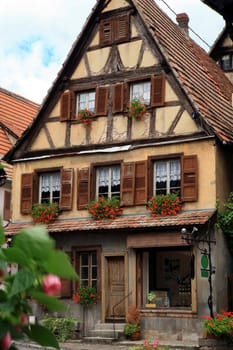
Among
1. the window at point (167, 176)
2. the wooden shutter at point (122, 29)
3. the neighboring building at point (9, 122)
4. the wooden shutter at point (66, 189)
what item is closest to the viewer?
the window at point (167, 176)

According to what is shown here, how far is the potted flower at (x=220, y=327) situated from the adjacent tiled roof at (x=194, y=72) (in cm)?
464

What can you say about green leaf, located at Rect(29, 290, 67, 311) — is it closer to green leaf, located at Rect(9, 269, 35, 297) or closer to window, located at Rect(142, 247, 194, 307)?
green leaf, located at Rect(9, 269, 35, 297)

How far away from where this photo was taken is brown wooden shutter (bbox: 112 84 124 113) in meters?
20.2

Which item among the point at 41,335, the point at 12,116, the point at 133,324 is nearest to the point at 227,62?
the point at 12,116

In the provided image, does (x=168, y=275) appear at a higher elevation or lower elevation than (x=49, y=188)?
lower

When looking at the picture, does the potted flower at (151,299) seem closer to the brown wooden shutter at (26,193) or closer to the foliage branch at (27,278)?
the brown wooden shutter at (26,193)

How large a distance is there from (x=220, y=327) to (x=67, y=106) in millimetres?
8359

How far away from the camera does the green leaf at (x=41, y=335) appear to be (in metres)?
2.04

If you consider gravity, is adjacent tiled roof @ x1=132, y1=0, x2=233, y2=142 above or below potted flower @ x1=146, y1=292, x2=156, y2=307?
above

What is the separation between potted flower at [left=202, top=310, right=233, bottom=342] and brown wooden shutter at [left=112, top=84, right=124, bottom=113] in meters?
6.66

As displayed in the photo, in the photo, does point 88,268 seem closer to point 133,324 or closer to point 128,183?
point 133,324

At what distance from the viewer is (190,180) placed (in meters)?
18.5

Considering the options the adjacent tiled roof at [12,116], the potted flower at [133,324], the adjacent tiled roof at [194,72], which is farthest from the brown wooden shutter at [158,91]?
the adjacent tiled roof at [12,116]

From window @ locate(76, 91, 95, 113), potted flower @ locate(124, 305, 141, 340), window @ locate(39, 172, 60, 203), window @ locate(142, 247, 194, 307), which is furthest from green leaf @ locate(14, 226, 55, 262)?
window @ locate(39, 172, 60, 203)
